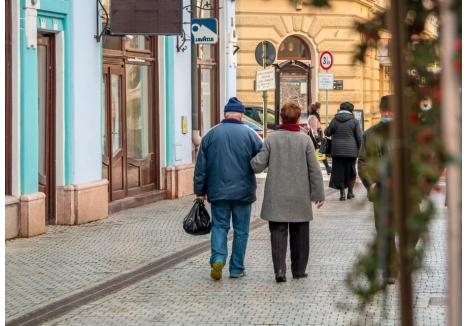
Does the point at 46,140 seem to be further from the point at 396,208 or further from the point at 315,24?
→ the point at 315,24

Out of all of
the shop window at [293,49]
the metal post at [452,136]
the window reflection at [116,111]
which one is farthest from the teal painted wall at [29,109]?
the shop window at [293,49]

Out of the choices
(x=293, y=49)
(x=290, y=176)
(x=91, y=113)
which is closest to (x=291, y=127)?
(x=290, y=176)

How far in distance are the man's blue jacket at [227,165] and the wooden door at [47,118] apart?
517 cm

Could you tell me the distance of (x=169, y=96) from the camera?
840 inches

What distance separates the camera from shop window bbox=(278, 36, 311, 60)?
136ft

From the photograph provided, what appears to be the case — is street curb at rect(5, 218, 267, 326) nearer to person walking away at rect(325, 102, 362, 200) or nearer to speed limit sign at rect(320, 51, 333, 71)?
person walking away at rect(325, 102, 362, 200)

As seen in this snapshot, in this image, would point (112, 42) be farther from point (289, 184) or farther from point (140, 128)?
point (289, 184)

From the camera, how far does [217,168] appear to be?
11.7 metres

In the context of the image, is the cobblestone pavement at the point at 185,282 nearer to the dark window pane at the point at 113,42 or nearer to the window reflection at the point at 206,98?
the dark window pane at the point at 113,42

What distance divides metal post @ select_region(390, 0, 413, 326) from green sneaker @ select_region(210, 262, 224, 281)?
8.14 metres

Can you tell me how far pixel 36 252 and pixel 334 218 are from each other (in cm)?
550

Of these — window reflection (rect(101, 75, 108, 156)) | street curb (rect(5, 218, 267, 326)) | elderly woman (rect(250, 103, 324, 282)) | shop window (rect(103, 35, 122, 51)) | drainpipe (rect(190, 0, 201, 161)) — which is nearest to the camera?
street curb (rect(5, 218, 267, 326))

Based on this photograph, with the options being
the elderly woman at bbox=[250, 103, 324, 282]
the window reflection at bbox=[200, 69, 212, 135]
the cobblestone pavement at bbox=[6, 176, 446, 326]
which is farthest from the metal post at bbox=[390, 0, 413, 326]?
the window reflection at bbox=[200, 69, 212, 135]

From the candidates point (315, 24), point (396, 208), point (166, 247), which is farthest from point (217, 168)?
point (315, 24)
